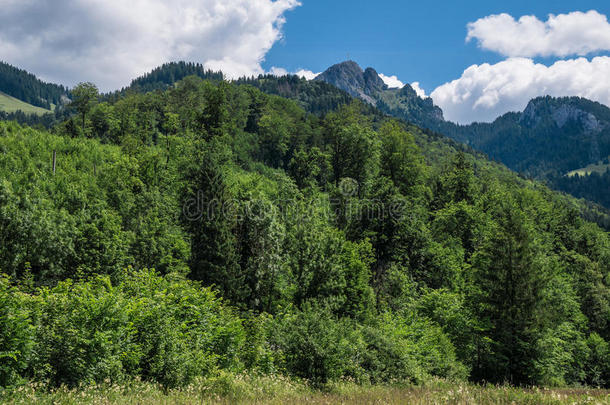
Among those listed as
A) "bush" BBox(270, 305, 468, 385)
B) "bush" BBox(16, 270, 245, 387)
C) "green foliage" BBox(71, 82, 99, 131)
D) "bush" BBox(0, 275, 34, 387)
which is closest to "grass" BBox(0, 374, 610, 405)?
"bush" BBox(0, 275, 34, 387)

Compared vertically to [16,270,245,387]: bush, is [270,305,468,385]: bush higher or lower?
lower

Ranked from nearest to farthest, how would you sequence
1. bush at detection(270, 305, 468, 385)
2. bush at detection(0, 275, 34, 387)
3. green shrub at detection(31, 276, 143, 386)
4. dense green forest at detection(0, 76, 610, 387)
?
bush at detection(0, 275, 34, 387), green shrub at detection(31, 276, 143, 386), dense green forest at detection(0, 76, 610, 387), bush at detection(270, 305, 468, 385)

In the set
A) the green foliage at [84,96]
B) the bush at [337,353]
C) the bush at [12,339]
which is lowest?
the bush at [337,353]

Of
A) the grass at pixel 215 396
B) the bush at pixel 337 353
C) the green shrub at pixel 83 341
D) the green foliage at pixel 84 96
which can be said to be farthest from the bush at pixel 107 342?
the green foliage at pixel 84 96

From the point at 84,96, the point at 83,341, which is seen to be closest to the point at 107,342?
the point at 83,341

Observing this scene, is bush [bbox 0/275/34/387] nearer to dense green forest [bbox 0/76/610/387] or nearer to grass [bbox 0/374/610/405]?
dense green forest [bbox 0/76/610/387]

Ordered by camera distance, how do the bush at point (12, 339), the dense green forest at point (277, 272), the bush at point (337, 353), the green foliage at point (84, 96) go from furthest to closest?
1. the green foliage at point (84, 96)
2. the bush at point (337, 353)
3. the dense green forest at point (277, 272)
4. the bush at point (12, 339)

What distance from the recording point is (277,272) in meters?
36.7

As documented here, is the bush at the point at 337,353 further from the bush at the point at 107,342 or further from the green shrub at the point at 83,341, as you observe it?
the green shrub at the point at 83,341

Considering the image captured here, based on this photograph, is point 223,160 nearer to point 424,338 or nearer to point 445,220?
point 445,220

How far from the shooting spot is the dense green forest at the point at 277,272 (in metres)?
11.8

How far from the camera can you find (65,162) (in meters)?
47.7

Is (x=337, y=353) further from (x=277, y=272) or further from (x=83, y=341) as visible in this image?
(x=277, y=272)

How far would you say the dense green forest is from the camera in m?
11.8
